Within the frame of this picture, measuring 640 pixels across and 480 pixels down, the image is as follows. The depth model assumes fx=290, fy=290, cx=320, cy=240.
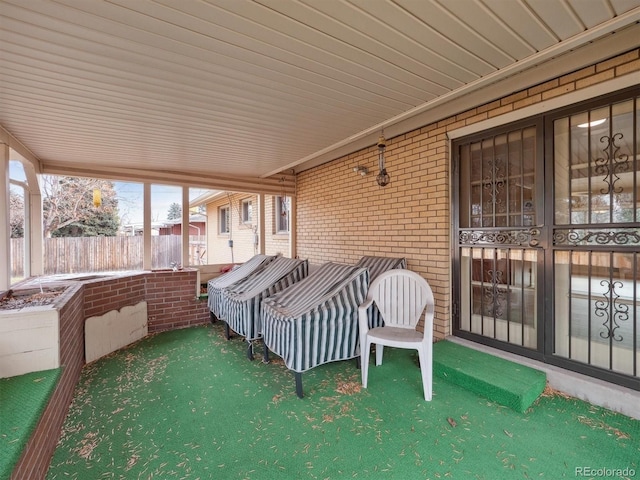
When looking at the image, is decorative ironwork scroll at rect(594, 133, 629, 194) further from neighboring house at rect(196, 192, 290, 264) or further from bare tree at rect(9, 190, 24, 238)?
bare tree at rect(9, 190, 24, 238)

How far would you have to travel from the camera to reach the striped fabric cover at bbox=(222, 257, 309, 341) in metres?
3.64

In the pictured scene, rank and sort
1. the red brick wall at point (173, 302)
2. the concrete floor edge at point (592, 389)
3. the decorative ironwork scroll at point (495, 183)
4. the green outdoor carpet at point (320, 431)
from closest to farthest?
the green outdoor carpet at point (320, 431) < the concrete floor edge at point (592, 389) < the decorative ironwork scroll at point (495, 183) < the red brick wall at point (173, 302)

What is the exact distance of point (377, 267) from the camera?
158 inches

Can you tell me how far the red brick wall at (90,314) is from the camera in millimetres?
1788

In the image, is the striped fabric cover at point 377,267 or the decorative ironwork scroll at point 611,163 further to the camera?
the striped fabric cover at point 377,267

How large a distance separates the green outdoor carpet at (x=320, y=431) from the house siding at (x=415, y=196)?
137cm

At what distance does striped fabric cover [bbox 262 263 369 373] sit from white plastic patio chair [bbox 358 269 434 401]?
6.9 inches

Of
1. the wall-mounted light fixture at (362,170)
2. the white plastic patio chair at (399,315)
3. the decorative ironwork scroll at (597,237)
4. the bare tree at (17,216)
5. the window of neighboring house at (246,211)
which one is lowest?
the white plastic patio chair at (399,315)

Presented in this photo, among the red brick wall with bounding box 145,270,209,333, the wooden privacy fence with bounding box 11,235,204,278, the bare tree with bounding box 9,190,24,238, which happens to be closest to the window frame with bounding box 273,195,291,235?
the wooden privacy fence with bounding box 11,235,204,278

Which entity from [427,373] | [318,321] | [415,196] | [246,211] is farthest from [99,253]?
[427,373]

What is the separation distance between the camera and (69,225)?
565cm

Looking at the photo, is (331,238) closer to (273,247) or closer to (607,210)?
(273,247)

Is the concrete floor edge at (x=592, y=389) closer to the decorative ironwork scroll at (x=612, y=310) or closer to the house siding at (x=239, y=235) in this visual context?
the decorative ironwork scroll at (x=612, y=310)

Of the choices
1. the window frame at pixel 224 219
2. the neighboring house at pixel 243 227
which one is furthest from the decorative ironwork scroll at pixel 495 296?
the window frame at pixel 224 219
